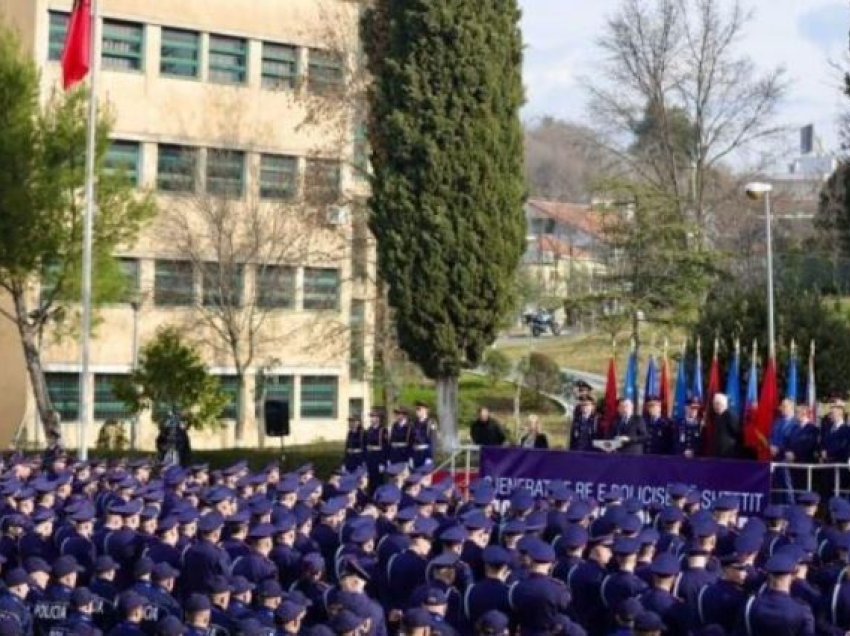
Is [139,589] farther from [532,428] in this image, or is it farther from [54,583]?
[532,428]

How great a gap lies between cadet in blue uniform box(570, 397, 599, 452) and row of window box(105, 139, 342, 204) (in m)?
21.6

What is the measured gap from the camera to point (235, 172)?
151ft

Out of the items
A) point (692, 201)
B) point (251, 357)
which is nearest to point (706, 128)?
point (692, 201)

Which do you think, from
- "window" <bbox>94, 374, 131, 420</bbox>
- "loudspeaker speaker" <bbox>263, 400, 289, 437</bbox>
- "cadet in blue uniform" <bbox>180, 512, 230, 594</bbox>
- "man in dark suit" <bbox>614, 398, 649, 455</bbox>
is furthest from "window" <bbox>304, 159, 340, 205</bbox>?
"cadet in blue uniform" <bbox>180, 512, 230, 594</bbox>

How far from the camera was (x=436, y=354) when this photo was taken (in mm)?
29031

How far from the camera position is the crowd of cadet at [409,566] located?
10930mm

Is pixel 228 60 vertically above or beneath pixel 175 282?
above

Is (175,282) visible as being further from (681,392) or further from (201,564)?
(201,564)

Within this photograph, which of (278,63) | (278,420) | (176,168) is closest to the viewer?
(278,420)

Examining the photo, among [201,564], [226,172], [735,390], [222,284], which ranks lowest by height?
[201,564]

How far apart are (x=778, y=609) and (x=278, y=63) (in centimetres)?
3856

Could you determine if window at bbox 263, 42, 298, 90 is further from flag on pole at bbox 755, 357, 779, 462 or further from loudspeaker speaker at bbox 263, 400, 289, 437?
flag on pole at bbox 755, 357, 779, 462

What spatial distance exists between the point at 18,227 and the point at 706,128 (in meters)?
Answer: 21.4

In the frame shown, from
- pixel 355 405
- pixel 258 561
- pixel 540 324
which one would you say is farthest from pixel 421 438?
pixel 540 324
